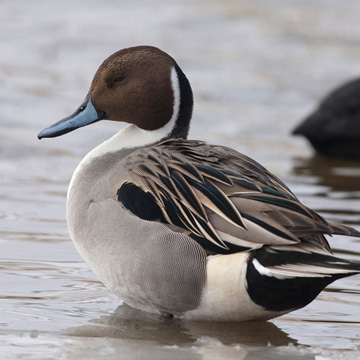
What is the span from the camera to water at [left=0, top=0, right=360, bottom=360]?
432cm

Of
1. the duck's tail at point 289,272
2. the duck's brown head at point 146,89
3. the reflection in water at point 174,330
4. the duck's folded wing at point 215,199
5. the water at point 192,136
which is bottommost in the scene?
the water at point 192,136

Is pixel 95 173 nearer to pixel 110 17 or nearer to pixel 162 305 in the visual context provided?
pixel 162 305

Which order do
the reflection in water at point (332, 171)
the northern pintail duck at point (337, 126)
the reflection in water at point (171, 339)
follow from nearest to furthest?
the reflection in water at point (171, 339)
the reflection in water at point (332, 171)
the northern pintail duck at point (337, 126)

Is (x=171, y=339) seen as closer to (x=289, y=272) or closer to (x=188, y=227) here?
(x=188, y=227)

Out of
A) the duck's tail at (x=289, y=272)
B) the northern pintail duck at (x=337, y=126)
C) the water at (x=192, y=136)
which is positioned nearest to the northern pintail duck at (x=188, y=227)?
the duck's tail at (x=289, y=272)

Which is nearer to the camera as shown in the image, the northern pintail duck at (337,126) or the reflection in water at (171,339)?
the reflection in water at (171,339)

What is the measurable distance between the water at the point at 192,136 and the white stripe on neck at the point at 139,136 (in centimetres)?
76

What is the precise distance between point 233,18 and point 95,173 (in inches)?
542

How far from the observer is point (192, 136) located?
10.6 meters

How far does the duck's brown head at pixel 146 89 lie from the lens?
511 cm

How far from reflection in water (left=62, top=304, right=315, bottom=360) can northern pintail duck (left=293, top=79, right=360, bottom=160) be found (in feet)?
17.4

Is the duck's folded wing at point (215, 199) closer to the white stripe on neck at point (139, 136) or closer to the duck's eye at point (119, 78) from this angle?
the white stripe on neck at point (139, 136)

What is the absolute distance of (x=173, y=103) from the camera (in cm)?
512

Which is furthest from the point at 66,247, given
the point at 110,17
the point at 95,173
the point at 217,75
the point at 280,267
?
the point at 110,17
